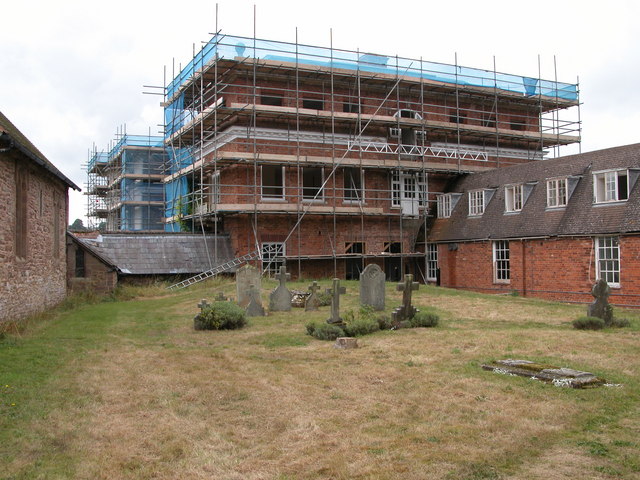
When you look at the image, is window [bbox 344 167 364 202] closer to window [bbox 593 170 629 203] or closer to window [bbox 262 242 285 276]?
window [bbox 262 242 285 276]

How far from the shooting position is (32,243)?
54.5 feet

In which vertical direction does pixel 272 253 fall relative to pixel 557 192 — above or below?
below

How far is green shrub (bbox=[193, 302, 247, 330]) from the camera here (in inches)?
564

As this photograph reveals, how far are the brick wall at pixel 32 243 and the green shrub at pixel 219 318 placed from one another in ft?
14.5

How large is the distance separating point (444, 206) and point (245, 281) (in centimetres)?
1618

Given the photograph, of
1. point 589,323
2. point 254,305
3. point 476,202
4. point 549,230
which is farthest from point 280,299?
point 476,202

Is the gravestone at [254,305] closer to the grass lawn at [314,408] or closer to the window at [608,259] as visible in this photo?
the grass lawn at [314,408]

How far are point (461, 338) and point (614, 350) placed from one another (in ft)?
9.02

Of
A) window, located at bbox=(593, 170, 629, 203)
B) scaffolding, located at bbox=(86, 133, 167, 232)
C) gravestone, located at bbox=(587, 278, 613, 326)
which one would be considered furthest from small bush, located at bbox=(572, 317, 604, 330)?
scaffolding, located at bbox=(86, 133, 167, 232)

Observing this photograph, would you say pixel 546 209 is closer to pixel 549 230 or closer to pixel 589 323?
pixel 549 230

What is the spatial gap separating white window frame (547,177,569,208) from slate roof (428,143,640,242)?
244 millimetres

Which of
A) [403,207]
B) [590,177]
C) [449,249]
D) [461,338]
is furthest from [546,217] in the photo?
[461,338]

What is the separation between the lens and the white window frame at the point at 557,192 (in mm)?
23734

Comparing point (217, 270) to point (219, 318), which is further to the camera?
point (217, 270)
